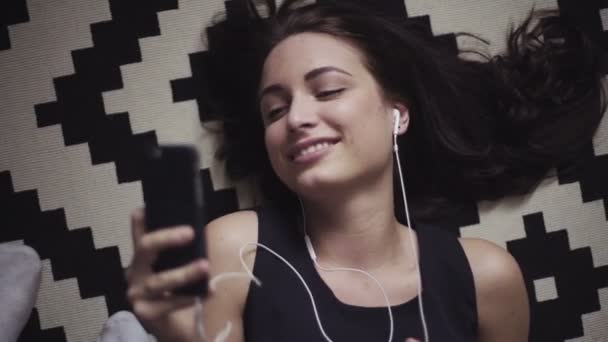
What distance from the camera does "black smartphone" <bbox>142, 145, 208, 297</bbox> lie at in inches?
22.0

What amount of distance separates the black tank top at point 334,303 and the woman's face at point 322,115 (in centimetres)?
13

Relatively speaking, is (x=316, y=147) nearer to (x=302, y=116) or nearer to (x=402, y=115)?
(x=302, y=116)

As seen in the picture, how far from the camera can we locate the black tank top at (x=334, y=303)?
87 cm

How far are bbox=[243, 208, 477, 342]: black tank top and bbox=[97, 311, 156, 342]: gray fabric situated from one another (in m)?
0.24

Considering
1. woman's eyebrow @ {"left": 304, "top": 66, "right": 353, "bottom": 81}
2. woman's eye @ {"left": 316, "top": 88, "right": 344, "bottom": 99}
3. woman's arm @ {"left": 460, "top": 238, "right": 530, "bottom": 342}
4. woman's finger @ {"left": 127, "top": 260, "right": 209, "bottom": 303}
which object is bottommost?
woman's arm @ {"left": 460, "top": 238, "right": 530, "bottom": 342}

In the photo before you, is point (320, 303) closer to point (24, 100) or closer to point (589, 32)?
point (24, 100)

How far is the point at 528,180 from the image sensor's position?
1119 mm

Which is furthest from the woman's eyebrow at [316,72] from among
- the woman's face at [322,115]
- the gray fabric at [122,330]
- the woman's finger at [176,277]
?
the gray fabric at [122,330]

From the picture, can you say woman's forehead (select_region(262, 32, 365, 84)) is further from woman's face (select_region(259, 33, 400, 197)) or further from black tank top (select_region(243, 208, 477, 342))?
black tank top (select_region(243, 208, 477, 342))

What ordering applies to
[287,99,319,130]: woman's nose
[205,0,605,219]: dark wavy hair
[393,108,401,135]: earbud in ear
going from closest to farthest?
1. [287,99,319,130]: woman's nose
2. [393,108,401,135]: earbud in ear
3. [205,0,605,219]: dark wavy hair

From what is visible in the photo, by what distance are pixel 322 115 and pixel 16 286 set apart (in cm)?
71

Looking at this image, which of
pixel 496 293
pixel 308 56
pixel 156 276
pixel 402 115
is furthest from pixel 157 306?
pixel 496 293

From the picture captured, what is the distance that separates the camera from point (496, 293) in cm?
97

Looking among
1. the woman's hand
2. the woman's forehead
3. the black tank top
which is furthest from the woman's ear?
the woman's hand
